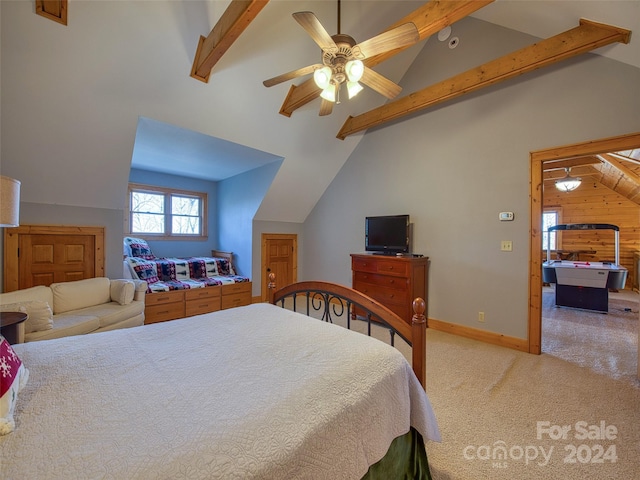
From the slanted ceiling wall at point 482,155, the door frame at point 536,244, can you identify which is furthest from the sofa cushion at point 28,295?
the door frame at point 536,244

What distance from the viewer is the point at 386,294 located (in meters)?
3.60

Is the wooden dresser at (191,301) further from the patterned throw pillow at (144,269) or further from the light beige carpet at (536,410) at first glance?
the light beige carpet at (536,410)

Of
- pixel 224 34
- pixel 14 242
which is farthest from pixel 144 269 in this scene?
pixel 224 34

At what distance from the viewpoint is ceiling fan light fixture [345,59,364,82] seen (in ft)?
6.15

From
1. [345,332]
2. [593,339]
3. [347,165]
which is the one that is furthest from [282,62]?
[593,339]

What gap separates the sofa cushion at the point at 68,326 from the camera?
7.29ft

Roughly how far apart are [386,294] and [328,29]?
3.22m

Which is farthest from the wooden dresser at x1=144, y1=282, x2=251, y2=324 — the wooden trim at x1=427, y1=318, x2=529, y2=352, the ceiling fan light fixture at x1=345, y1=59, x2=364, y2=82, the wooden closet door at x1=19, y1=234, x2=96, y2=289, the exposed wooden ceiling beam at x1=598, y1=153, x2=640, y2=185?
the exposed wooden ceiling beam at x1=598, y1=153, x2=640, y2=185

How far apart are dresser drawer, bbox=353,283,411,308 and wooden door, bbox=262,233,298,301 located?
183 centimetres

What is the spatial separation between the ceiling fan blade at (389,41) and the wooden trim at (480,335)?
3088 mm

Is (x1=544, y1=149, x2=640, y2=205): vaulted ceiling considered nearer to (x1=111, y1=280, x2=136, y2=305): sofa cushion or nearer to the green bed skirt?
the green bed skirt

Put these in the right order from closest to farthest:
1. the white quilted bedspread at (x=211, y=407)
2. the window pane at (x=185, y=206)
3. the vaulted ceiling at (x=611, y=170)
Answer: the white quilted bedspread at (x=211, y=407) < the vaulted ceiling at (x=611, y=170) < the window pane at (x=185, y=206)

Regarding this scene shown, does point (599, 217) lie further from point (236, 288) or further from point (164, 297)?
point (164, 297)

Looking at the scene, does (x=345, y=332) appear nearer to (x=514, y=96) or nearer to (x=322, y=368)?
(x=322, y=368)
